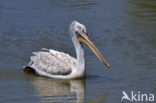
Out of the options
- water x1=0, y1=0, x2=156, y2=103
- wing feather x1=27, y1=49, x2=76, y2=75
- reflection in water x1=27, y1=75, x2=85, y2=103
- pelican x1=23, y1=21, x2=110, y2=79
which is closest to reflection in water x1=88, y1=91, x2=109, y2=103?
water x1=0, y1=0, x2=156, y2=103

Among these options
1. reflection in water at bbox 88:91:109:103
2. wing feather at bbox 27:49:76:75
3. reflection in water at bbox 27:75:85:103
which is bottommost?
reflection in water at bbox 88:91:109:103

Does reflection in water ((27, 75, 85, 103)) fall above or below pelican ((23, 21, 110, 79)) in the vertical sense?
below

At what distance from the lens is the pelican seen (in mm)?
9664

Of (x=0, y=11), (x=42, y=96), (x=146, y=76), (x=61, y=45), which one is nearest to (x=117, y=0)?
(x=0, y=11)

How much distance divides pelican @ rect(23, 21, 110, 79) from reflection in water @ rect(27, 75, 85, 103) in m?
0.14

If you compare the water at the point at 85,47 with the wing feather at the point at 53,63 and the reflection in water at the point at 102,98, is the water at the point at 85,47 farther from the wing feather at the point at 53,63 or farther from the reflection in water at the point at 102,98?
the wing feather at the point at 53,63

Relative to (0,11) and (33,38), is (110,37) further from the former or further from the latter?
(0,11)

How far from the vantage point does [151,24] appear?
13492 millimetres

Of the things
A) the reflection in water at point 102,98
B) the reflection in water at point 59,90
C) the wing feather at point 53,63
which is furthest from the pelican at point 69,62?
the reflection in water at point 102,98
